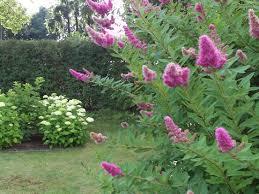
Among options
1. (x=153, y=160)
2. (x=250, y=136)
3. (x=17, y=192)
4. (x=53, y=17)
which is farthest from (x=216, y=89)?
(x=53, y=17)

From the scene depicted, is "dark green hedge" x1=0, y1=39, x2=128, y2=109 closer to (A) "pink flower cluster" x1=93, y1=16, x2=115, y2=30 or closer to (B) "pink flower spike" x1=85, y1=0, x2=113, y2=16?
(A) "pink flower cluster" x1=93, y1=16, x2=115, y2=30

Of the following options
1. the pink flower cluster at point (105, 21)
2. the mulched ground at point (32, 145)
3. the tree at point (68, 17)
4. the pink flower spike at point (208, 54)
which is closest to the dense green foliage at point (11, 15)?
the tree at point (68, 17)

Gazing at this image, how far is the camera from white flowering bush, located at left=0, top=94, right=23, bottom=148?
8523mm

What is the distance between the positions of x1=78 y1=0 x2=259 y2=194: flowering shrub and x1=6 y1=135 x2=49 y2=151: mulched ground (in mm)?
6685

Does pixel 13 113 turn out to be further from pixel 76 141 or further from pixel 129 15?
pixel 129 15

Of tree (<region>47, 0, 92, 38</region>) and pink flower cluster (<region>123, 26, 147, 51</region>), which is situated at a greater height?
tree (<region>47, 0, 92, 38</region>)

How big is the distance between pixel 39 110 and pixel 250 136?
8.09 meters

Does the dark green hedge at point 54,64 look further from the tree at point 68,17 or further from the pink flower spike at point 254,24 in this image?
the tree at point 68,17

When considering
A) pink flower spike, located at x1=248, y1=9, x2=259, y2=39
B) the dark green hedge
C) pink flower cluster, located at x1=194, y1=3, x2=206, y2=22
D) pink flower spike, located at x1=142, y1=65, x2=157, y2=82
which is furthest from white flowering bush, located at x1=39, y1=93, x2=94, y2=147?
pink flower spike, located at x1=248, y1=9, x2=259, y2=39

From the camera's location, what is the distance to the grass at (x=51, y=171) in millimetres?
6160

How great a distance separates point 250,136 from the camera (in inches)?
62.6

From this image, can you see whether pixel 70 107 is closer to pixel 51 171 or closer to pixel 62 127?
pixel 62 127

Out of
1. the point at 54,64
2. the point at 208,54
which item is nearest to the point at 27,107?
the point at 54,64

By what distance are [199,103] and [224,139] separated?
1.26 feet
